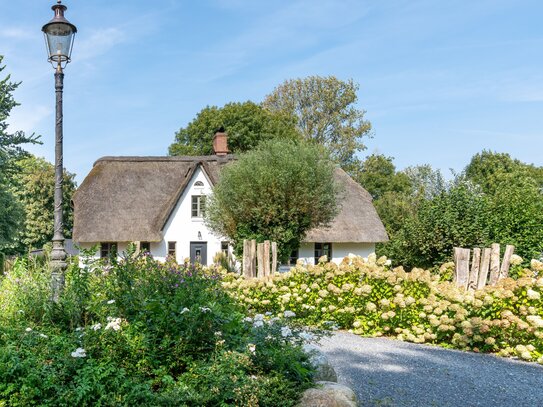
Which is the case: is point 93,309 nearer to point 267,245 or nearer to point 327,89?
point 267,245

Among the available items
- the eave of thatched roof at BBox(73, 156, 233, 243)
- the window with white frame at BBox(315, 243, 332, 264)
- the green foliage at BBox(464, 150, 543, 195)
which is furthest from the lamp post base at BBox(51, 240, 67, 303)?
the green foliage at BBox(464, 150, 543, 195)

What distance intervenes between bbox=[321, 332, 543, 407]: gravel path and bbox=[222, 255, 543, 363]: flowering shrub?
50 cm

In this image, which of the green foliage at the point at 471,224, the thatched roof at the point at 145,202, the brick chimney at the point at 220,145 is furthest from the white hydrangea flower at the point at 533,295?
the brick chimney at the point at 220,145

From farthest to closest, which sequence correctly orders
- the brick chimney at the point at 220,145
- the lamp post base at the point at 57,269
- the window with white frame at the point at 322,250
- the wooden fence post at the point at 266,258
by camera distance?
the brick chimney at the point at 220,145, the window with white frame at the point at 322,250, the wooden fence post at the point at 266,258, the lamp post base at the point at 57,269

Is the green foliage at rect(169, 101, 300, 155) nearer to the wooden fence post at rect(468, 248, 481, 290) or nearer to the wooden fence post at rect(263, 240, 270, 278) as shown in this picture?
the wooden fence post at rect(263, 240, 270, 278)

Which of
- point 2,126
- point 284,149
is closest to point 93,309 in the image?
point 284,149

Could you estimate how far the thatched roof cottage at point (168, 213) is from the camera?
84.4ft

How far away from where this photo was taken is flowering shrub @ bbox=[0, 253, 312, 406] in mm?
4527

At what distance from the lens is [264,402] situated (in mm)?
4434

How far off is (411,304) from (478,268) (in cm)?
245

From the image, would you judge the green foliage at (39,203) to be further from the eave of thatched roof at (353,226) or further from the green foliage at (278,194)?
the green foliage at (278,194)

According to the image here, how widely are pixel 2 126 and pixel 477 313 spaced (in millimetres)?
19026

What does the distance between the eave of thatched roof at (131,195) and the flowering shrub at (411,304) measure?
15244 mm

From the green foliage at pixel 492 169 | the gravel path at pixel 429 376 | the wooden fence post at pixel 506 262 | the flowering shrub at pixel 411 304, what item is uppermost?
the green foliage at pixel 492 169
